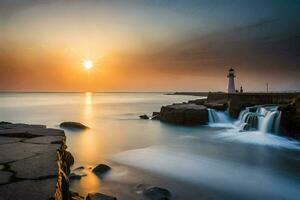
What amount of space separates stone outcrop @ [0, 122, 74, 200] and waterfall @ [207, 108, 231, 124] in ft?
60.4

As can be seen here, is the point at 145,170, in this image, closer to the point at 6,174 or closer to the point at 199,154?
the point at 199,154

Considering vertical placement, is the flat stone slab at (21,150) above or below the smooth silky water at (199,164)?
above

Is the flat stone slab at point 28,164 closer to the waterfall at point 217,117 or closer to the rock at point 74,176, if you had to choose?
the rock at point 74,176

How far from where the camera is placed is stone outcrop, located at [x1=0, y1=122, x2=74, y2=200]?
86.7 inches

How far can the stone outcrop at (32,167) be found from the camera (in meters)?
2.20

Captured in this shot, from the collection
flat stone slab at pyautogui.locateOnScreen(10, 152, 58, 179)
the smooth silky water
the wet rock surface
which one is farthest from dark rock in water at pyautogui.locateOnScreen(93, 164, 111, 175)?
flat stone slab at pyautogui.locateOnScreen(10, 152, 58, 179)

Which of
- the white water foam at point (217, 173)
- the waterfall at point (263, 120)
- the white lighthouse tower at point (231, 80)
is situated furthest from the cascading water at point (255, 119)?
the white lighthouse tower at point (231, 80)

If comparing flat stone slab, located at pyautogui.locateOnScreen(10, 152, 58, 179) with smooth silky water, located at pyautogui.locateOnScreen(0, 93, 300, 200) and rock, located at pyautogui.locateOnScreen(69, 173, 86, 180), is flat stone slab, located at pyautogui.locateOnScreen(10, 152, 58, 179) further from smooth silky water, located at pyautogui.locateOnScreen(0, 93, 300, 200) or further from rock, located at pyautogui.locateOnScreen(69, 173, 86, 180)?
rock, located at pyautogui.locateOnScreen(69, 173, 86, 180)

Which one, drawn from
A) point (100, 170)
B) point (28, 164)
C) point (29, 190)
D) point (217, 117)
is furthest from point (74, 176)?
point (217, 117)

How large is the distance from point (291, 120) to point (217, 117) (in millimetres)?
7854

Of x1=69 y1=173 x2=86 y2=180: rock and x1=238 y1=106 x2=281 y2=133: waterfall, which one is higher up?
x1=238 y1=106 x2=281 y2=133: waterfall

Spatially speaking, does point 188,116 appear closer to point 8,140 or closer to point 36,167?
point 8,140

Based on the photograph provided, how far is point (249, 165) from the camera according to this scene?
9016 mm

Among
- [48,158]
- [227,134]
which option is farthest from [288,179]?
[227,134]
